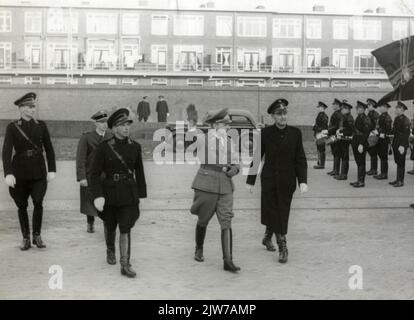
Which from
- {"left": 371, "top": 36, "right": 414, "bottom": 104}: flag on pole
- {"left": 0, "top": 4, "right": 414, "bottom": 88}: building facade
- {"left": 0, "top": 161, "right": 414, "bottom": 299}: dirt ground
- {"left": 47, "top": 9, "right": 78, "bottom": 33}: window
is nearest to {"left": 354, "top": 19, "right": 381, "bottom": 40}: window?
{"left": 0, "top": 4, "right": 414, "bottom": 88}: building facade

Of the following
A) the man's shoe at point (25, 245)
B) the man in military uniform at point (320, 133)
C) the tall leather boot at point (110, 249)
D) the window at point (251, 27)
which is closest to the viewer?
the tall leather boot at point (110, 249)

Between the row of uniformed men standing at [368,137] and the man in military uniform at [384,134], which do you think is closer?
the row of uniformed men standing at [368,137]

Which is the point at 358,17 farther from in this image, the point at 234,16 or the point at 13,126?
the point at 13,126

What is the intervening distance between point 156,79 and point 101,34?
212 inches

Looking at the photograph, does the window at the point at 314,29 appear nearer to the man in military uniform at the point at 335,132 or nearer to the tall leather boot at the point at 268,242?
the man in military uniform at the point at 335,132

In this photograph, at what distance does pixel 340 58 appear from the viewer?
54.5 metres

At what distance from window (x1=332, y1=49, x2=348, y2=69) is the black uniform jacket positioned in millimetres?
48681

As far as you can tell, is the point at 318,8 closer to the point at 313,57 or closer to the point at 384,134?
the point at 313,57

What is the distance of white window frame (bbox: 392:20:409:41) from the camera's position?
53125 millimetres

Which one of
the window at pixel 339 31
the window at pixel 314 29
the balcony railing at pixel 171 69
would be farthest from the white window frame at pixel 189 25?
the window at pixel 339 31

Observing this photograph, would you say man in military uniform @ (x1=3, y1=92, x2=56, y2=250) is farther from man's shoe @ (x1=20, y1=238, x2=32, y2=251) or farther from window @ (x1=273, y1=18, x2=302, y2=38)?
window @ (x1=273, y1=18, x2=302, y2=38)

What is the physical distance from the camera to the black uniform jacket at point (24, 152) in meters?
7.60

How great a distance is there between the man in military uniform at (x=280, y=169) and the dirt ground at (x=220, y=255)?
1.53ft
